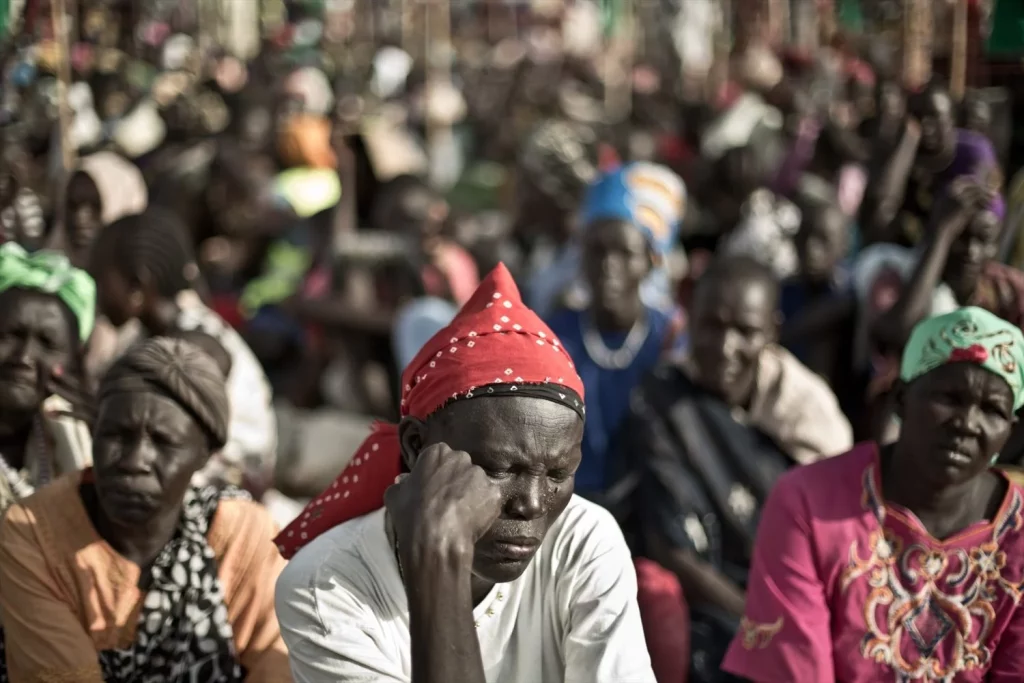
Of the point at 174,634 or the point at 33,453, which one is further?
the point at 33,453

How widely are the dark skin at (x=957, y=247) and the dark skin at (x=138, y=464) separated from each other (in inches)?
108

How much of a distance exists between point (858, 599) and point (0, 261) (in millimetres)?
2344

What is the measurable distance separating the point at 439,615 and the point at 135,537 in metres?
1.21

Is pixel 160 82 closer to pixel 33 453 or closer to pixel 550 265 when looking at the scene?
pixel 550 265

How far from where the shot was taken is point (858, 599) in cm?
325

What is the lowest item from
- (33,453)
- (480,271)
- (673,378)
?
(480,271)

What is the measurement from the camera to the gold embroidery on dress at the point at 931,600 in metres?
3.19

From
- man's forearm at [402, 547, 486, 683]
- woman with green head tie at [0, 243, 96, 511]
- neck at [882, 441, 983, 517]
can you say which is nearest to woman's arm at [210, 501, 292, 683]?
woman with green head tie at [0, 243, 96, 511]

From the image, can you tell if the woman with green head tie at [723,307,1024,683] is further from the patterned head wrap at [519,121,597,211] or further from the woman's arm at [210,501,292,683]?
the patterned head wrap at [519,121,597,211]

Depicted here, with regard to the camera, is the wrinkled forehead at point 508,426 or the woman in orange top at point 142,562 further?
the woman in orange top at point 142,562

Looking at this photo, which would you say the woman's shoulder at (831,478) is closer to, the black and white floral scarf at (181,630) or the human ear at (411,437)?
the human ear at (411,437)

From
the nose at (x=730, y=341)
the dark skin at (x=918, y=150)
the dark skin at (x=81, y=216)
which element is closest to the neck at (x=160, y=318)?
the dark skin at (x=81, y=216)

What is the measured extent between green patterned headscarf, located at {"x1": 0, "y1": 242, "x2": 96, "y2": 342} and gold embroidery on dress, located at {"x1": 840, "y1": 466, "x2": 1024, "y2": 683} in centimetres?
209

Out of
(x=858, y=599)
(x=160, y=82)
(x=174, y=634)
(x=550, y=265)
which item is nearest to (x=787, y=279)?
(x=550, y=265)
